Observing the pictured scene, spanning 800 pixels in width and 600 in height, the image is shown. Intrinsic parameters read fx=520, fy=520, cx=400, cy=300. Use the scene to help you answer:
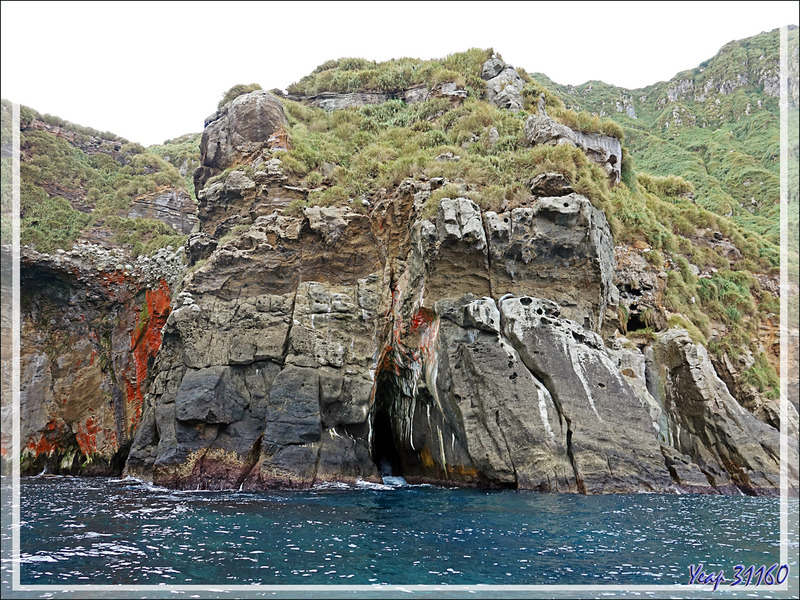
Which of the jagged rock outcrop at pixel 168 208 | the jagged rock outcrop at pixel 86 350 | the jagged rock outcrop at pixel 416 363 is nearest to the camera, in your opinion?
the jagged rock outcrop at pixel 416 363

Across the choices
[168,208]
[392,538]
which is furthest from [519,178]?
[168,208]

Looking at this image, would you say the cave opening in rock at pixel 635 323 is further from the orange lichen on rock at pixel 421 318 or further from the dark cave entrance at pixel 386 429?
the dark cave entrance at pixel 386 429

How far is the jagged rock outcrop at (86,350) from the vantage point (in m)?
25.6

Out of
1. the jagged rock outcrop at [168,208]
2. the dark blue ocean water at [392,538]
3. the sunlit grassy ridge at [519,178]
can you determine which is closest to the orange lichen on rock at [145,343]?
the jagged rock outcrop at [168,208]

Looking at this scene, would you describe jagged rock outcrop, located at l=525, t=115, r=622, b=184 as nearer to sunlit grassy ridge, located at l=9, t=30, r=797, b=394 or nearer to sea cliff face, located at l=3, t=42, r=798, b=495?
sea cliff face, located at l=3, t=42, r=798, b=495

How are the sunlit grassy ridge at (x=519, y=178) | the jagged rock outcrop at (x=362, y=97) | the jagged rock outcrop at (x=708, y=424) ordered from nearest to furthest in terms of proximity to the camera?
the jagged rock outcrop at (x=708, y=424), the sunlit grassy ridge at (x=519, y=178), the jagged rock outcrop at (x=362, y=97)

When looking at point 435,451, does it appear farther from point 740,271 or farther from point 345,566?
point 740,271

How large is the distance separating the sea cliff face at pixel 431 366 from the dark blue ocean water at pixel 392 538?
7.43ft

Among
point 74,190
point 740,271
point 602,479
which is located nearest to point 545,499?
point 602,479

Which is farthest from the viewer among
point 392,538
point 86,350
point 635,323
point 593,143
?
point 593,143

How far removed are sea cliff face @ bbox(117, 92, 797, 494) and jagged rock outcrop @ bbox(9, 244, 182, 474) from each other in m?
4.62

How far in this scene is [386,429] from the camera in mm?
25109

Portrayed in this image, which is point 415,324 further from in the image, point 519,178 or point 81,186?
point 81,186

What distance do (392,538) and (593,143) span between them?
2420 centimetres
